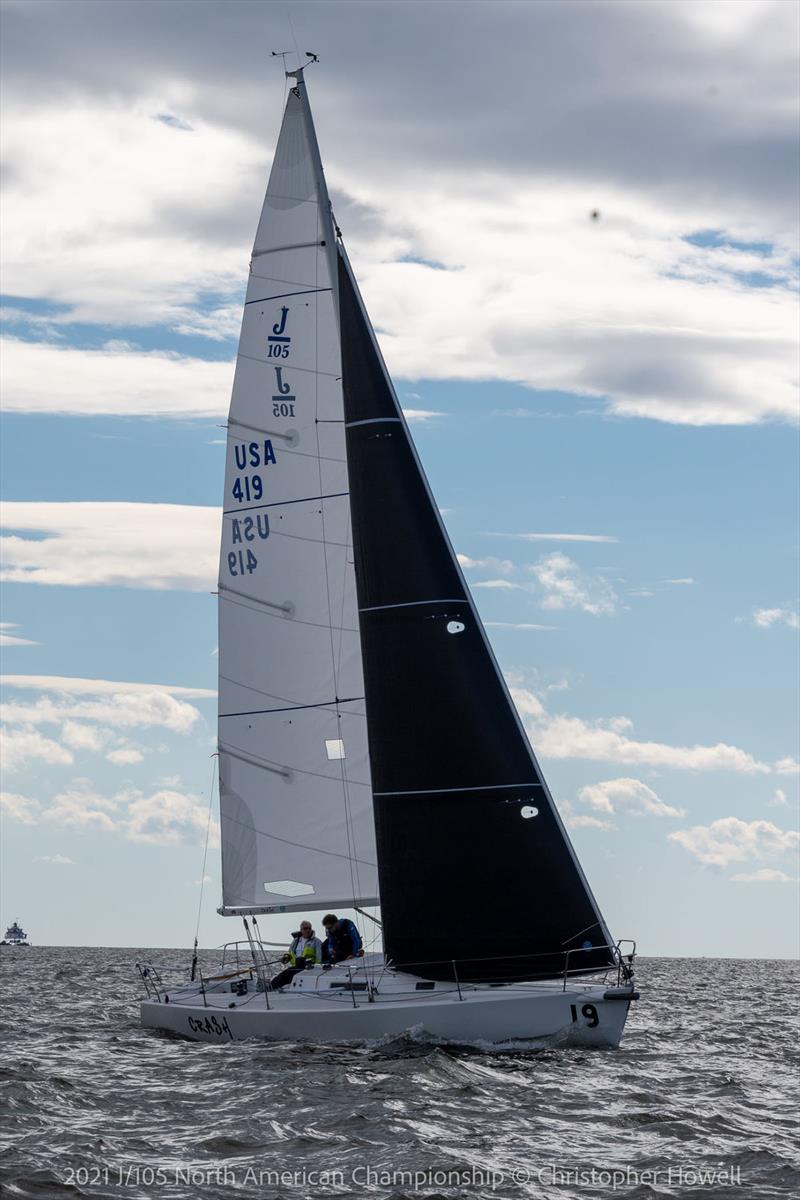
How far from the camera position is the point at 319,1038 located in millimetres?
20000

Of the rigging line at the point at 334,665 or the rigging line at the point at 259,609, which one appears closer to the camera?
the rigging line at the point at 334,665

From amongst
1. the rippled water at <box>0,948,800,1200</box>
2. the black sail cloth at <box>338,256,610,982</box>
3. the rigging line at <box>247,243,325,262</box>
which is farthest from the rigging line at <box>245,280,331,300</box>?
the rippled water at <box>0,948,800,1200</box>

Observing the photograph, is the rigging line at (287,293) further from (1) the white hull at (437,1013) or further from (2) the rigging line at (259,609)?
(1) the white hull at (437,1013)

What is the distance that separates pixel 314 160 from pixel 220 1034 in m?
13.3

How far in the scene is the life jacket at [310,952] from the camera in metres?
22.3

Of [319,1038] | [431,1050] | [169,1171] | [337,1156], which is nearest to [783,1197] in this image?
[337,1156]

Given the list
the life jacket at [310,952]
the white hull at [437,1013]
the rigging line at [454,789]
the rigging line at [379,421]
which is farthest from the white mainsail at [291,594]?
the white hull at [437,1013]

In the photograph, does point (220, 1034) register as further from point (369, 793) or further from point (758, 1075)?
Result: point (758, 1075)

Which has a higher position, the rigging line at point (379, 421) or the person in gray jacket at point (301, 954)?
the rigging line at point (379, 421)

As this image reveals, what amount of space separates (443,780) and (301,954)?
3827mm

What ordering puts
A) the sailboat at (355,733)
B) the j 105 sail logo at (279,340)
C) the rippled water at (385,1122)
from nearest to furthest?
the rippled water at (385,1122), the sailboat at (355,733), the j 105 sail logo at (279,340)

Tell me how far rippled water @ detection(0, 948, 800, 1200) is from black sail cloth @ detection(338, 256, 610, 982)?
62.7 inches

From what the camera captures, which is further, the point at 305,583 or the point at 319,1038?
the point at 305,583

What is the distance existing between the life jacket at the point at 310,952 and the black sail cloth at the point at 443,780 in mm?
1849
